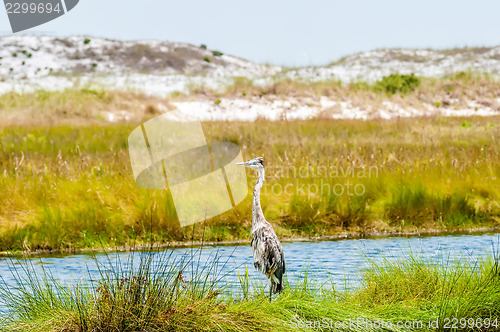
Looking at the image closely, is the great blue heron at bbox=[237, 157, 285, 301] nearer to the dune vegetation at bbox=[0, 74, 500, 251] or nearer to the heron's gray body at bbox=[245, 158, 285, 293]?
the heron's gray body at bbox=[245, 158, 285, 293]

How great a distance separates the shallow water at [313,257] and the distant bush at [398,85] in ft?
101

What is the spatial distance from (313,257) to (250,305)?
4559 millimetres

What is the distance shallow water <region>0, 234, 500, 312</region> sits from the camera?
922 cm

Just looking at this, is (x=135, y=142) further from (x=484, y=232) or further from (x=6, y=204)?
(x=484, y=232)

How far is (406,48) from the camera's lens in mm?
74312

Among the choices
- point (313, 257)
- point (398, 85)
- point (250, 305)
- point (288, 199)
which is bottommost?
point (398, 85)

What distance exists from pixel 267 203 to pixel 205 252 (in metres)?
2.18

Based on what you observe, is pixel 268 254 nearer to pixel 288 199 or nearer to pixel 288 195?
pixel 288 199

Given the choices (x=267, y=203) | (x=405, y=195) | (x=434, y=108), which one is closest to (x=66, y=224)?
(x=267, y=203)

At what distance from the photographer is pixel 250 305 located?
6262 millimetres

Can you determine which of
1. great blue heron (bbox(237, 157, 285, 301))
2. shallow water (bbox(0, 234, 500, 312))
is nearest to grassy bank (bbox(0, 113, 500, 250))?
shallow water (bbox(0, 234, 500, 312))

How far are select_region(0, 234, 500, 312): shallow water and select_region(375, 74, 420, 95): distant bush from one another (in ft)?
101

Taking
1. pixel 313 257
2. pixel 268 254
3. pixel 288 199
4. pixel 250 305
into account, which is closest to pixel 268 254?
pixel 268 254

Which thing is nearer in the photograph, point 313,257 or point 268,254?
point 268,254
